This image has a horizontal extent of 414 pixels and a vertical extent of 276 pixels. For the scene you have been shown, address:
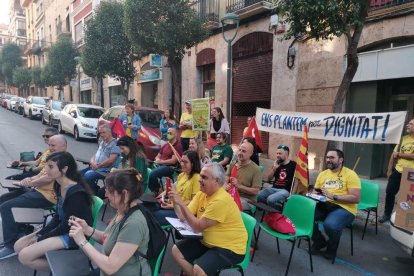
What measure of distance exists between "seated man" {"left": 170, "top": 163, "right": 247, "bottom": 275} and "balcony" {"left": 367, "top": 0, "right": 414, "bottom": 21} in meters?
7.15

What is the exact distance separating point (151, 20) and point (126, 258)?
10.1 metres

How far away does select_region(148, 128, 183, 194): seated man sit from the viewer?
19.8 ft

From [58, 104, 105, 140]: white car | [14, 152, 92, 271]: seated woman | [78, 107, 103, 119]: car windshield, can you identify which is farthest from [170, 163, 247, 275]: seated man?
[78, 107, 103, 119]: car windshield

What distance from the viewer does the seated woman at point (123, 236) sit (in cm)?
227

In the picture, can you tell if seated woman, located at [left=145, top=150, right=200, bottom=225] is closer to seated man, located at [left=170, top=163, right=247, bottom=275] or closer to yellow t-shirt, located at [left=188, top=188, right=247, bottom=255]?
seated man, located at [left=170, top=163, right=247, bottom=275]

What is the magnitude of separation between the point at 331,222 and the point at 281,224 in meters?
0.74

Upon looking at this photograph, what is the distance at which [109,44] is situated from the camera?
1551 centimetres

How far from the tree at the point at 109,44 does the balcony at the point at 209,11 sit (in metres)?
3.77

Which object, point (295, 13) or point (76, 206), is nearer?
point (76, 206)

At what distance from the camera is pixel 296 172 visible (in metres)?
5.01

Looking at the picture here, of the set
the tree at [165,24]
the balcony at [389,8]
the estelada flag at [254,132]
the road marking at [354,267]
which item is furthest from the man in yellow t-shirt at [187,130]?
the balcony at [389,8]

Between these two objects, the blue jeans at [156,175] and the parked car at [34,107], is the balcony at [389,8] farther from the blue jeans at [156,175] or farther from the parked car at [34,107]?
the parked car at [34,107]

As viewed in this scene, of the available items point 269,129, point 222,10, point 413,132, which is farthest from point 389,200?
point 222,10

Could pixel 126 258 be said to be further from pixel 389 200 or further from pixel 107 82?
pixel 107 82
